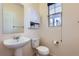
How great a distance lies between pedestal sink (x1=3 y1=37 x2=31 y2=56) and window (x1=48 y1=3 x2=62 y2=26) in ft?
1.31

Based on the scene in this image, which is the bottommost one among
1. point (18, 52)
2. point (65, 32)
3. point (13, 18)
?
point (18, 52)

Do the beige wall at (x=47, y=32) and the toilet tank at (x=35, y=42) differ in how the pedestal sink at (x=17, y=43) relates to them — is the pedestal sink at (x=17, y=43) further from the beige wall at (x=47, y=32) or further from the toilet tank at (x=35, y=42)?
the beige wall at (x=47, y=32)

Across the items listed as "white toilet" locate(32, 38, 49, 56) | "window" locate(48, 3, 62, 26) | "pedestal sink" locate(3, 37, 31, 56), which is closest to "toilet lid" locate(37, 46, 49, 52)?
"white toilet" locate(32, 38, 49, 56)

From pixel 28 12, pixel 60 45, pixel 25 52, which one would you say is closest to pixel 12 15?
pixel 28 12

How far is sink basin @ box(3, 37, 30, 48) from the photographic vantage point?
58.1 inches

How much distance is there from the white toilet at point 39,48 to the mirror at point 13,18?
9.0 inches

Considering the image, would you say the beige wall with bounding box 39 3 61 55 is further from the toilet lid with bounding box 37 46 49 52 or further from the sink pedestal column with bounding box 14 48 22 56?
the sink pedestal column with bounding box 14 48 22 56

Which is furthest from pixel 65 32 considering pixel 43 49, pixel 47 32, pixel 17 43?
pixel 17 43

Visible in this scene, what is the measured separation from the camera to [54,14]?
1.50 m

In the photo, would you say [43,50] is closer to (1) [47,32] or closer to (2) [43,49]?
(2) [43,49]

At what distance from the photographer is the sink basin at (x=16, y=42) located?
148cm

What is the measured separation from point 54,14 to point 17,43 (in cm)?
64

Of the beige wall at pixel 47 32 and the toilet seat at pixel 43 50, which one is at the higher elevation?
the beige wall at pixel 47 32

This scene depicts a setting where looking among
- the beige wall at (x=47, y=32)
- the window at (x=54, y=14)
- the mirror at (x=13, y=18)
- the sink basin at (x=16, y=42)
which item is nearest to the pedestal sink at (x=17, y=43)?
the sink basin at (x=16, y=42)
